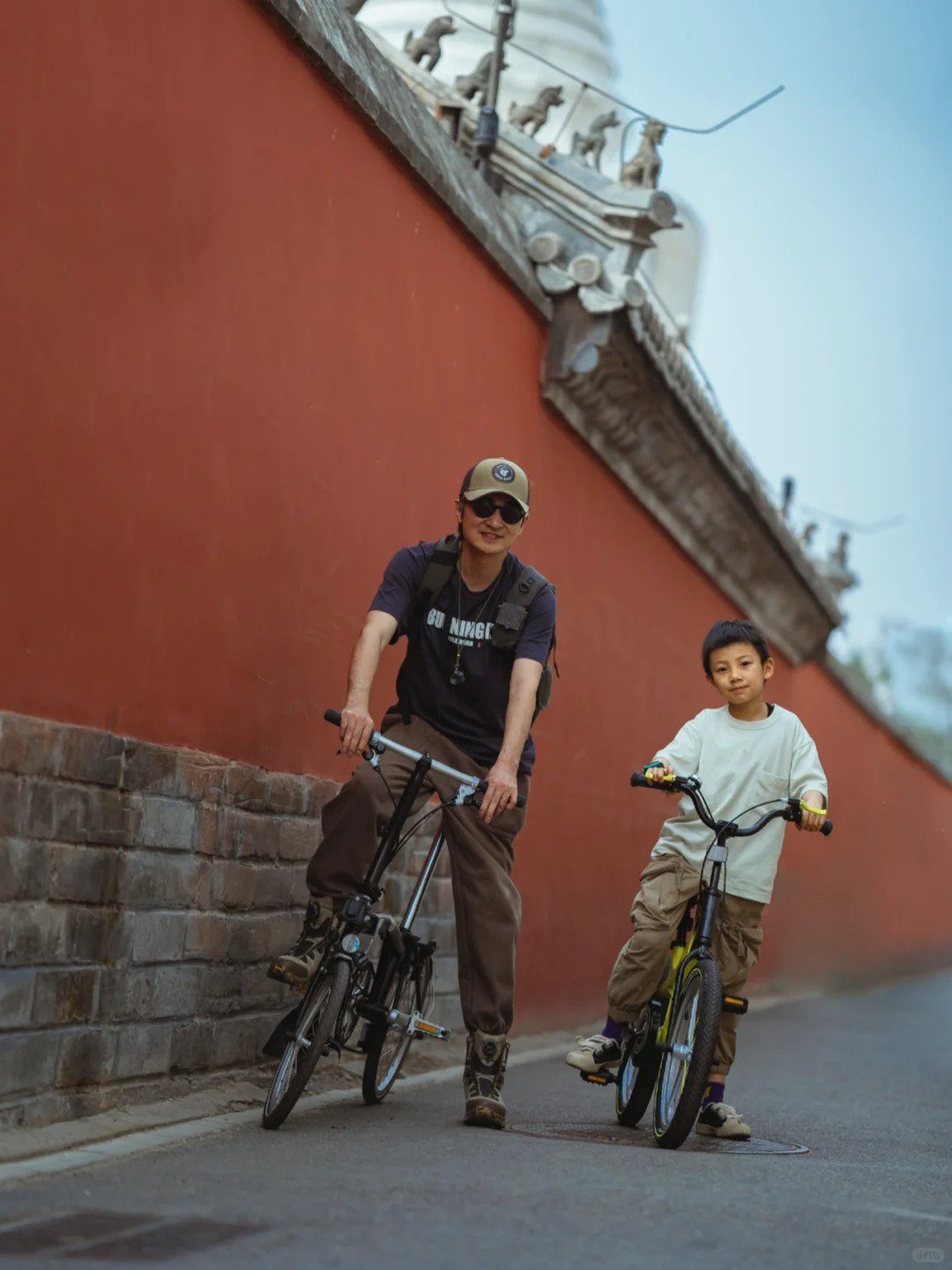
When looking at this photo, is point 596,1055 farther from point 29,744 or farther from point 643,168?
point 643,168

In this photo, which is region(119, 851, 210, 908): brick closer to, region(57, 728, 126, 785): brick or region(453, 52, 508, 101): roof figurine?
region(57, 728, 126, 785): brick

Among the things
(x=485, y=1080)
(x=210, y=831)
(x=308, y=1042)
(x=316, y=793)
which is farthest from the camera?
(x=316, y=793)

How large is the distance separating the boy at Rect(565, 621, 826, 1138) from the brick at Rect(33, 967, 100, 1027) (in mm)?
1791

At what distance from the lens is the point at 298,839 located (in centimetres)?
634

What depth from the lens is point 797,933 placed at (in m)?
18.4

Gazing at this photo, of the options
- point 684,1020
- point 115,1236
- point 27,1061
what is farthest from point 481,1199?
point 684,1020

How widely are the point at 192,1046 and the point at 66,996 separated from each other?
2.76 ft

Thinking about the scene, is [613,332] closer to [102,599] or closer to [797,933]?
[102,599]

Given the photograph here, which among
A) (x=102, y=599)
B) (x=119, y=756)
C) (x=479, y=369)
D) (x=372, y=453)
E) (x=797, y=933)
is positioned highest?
(x=479, y=369)

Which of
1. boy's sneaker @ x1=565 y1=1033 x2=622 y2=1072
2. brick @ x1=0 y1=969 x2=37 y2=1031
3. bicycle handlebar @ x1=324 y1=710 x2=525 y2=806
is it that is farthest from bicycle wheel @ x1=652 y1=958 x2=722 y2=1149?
brick @ x1=0 y1=969 x2=37 y2=1031

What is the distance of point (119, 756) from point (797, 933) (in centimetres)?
1419

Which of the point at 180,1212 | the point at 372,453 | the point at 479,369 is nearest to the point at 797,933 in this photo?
the point at 479,369

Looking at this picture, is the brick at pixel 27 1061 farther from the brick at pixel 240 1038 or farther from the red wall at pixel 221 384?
the brick at pixel 240 1038

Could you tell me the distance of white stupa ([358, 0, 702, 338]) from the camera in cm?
2534
